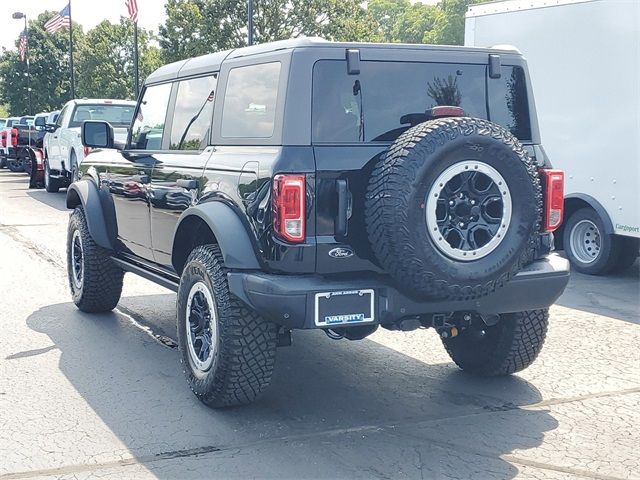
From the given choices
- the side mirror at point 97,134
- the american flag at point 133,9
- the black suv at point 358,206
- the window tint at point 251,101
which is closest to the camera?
the black suv at point 358,206

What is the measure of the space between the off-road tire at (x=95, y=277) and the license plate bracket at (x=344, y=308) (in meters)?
3.18

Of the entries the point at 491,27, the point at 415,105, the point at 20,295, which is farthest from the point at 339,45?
the point at 491,27

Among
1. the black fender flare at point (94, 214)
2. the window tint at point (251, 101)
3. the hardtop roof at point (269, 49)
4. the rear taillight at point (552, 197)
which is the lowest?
the black fender flare at point (94, 214)

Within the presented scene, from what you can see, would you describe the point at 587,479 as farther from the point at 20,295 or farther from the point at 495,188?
the point at 20,295

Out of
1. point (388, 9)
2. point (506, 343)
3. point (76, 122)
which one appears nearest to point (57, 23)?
point (76, 122)

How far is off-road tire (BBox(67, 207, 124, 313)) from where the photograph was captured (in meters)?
6.83

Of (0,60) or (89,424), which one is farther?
(0,60)

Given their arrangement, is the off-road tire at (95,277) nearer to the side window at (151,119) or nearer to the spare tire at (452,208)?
the side window at (151,119)

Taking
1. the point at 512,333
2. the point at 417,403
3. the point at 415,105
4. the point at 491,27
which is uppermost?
the point at 491,27

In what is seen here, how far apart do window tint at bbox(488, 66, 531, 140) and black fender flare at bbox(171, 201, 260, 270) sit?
65.9 inches

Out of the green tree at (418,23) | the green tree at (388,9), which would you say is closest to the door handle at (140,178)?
the green tree at (418,23)

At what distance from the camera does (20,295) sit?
26.3ft

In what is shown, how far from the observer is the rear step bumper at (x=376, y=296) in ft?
13.6

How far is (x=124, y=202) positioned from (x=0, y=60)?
73.8 metres
